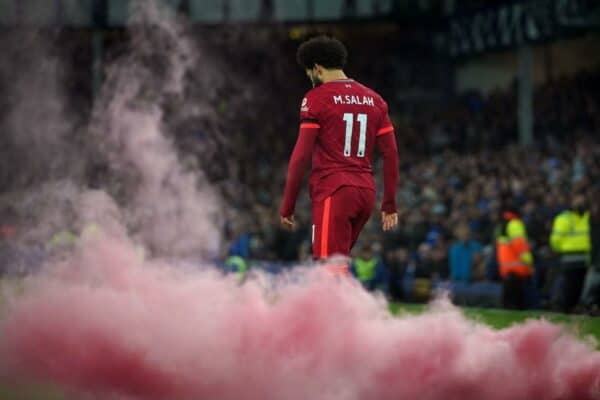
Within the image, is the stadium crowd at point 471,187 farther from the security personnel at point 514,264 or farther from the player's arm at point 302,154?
the player's arm at point 302,154

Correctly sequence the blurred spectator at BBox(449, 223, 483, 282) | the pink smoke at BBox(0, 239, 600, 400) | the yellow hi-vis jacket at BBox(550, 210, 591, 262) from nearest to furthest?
the pink smoke at BBox(0, 239, 600, 400), the yellow hi-vis jacket at BBox(550, 210, 591, 262), the blurred spectator at BBox(449, 223, 483, 282)

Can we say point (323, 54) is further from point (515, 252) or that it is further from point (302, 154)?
point (515, 252)

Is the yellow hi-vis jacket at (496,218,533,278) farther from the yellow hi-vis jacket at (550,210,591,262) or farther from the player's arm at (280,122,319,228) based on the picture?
the player's arm at (280,122,319,228)

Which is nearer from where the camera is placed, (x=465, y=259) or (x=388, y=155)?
(x=388, y=155)

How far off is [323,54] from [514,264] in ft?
30.5

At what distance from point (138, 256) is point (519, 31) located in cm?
2246

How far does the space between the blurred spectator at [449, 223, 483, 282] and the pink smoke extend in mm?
11377

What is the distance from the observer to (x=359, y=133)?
7.78 metres

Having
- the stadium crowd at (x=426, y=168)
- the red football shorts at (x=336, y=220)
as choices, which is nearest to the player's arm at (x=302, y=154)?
the red football shorts at (x=336, y=220)

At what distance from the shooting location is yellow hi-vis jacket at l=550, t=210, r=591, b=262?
628 inches

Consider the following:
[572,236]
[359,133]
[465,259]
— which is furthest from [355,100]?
[465,259]

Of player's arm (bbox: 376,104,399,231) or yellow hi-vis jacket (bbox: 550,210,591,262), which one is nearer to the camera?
player's arm (bbox: 376,104,399,231)

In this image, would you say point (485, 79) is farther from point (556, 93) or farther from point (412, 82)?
point (556, 93)

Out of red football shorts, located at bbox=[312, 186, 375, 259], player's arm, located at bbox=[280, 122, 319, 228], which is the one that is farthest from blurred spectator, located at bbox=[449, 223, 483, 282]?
player's arm, located at bbox=[280, 122, 319, 228]
